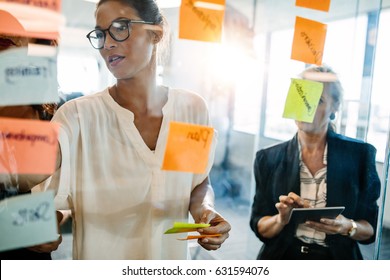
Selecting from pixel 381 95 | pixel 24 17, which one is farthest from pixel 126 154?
pixel 381 95

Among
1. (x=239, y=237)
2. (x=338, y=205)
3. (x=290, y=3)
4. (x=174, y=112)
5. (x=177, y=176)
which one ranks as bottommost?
(x=239, y=237)

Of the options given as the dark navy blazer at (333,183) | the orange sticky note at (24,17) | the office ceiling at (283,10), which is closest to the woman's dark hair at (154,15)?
the orange sticky note at (24,17)

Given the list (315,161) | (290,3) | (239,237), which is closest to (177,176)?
(239,237)

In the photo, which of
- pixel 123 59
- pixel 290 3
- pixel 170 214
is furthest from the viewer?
pixel 290 3

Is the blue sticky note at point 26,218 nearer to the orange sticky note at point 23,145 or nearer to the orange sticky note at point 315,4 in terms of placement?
the orange sticky note at point 23,145

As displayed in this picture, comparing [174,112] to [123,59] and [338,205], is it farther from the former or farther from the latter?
[338,205]

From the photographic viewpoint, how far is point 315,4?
939 millimetres

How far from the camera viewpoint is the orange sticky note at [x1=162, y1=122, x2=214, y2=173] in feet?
2.62

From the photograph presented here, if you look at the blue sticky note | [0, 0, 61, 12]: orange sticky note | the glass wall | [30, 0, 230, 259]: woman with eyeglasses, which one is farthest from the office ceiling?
the blue sticky note

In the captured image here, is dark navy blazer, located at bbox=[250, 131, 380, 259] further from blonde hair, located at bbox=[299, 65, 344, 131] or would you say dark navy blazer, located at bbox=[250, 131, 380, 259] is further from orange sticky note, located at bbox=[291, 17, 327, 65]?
orange sticky note, located at bbox=[291, 17, 327, 65]

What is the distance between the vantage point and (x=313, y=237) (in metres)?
1.02

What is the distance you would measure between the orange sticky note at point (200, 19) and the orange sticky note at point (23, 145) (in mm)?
374

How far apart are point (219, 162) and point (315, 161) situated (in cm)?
29

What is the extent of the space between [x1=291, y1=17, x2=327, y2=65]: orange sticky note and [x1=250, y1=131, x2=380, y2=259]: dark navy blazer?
0.24m
